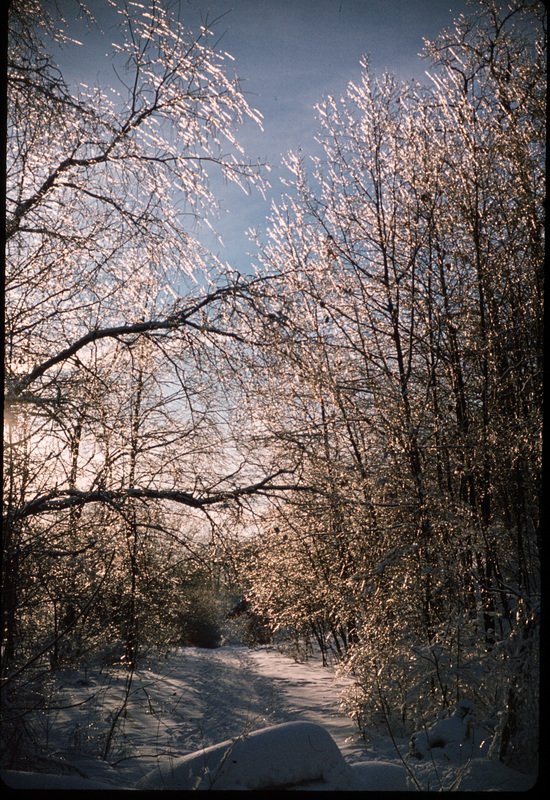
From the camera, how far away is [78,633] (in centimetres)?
352

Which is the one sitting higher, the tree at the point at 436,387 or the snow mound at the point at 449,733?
the tree at the point at 436,387

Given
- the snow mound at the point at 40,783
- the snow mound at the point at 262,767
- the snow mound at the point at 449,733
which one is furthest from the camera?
the snow mound at the point at 449,733

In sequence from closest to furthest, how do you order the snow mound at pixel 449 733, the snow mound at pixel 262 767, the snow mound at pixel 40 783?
the snow mound at pixel 40 783, the snow mound at pixel 262 767, the snow mound at pixel 449 733

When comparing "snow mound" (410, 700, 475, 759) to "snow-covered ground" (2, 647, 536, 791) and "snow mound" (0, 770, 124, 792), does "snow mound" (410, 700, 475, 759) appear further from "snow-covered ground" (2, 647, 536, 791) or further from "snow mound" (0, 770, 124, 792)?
"snow mound" (0, 770, 124, 792)

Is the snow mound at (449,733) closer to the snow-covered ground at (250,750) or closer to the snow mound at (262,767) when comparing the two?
the snow-covered ground at (250,750)

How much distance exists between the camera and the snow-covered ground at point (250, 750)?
5.82 ft

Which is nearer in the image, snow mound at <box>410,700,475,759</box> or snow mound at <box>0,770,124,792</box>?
snow mound at <box>0,770,124,792</box>

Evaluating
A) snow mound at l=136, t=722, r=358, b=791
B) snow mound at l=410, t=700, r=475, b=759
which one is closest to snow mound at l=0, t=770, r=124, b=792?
snow mound at l=136, t=722, r=358, b=791

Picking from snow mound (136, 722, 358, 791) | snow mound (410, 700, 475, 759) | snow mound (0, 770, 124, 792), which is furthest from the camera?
snow mound (410, 700, 475, 759)

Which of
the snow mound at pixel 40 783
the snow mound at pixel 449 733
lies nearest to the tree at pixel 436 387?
the snow mound at pixel 449 733

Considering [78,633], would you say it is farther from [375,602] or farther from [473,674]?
[473,674]

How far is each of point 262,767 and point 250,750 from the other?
3.5 inches

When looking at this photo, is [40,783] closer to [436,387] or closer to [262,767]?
[262,767]

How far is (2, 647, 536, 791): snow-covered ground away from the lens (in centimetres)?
178
